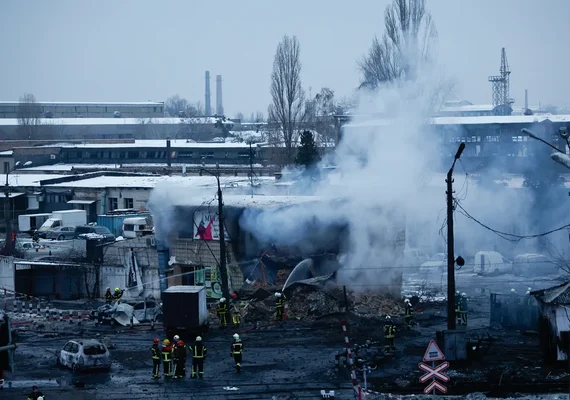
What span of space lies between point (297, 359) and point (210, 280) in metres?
10.3

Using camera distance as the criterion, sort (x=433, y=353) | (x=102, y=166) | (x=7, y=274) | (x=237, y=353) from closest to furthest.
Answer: (x=433, y=353) → (x=237, y=353) → (x=7, y=274) → (x=102, y=166)

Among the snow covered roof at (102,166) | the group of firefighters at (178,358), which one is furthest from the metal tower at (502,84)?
the group of firefighters at (178,358)

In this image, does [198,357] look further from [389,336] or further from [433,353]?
[433,353]

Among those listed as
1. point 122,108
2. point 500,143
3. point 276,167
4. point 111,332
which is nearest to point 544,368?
point 111,332

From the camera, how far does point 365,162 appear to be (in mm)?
29078

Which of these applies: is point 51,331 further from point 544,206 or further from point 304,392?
point 544,206

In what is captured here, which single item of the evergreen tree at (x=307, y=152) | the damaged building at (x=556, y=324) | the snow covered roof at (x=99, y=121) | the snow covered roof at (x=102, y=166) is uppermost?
the snow covered roof at (x=99, y=121)

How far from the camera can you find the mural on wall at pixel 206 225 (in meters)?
29.6

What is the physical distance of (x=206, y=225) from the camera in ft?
98.0

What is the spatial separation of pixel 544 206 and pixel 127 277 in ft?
59.0

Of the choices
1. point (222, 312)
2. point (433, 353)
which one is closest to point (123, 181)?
point (222, 312)

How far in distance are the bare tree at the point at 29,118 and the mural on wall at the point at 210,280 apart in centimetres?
6308

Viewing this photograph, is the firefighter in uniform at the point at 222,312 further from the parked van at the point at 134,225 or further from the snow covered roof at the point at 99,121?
the snow covered roof at the point at 99,121

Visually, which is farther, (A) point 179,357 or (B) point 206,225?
(B) point 206,225
